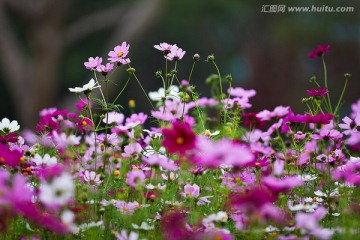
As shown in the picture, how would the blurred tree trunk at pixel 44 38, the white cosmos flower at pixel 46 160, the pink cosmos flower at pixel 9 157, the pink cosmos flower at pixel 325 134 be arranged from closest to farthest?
the pink cosmos flower at pixel 9 157, the white cosmos flower at pixel 46 160, the pink cosmos flower at pixel 325 134, the blurred tree trunk at pixel 44 38

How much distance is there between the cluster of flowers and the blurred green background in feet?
26.9

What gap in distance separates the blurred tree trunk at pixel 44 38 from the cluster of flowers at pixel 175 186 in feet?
24.9

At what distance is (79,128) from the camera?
5.89ft

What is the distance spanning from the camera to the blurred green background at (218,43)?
10429 mm

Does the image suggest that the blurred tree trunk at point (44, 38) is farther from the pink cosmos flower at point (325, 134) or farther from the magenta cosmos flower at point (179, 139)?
the magenta cosmos flower at point (179, 139)

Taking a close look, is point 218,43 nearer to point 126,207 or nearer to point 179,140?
point 126,207

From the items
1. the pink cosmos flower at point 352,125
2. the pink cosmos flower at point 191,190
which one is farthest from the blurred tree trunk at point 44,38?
the pink cosmos flower at point 191,190

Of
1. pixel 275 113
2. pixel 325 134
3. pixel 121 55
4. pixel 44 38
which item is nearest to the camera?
pixel 325 134

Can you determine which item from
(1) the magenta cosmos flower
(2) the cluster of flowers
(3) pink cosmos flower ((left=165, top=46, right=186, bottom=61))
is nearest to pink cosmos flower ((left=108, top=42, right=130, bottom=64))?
(2) the cluster of flowers

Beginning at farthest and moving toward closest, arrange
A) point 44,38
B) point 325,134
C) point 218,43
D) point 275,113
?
1. point 218,43
2. point 44,38
3. point 275,113
4. point 325,134

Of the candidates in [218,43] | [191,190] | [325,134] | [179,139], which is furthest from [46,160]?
[218,43]

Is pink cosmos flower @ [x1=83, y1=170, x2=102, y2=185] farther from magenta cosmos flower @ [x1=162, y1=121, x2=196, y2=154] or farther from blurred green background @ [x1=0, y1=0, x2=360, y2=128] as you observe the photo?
blurred green background @ [x1=0, y1=0, x2=360, y2=128]

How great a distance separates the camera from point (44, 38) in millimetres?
9367

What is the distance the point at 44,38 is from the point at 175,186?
8122mm
